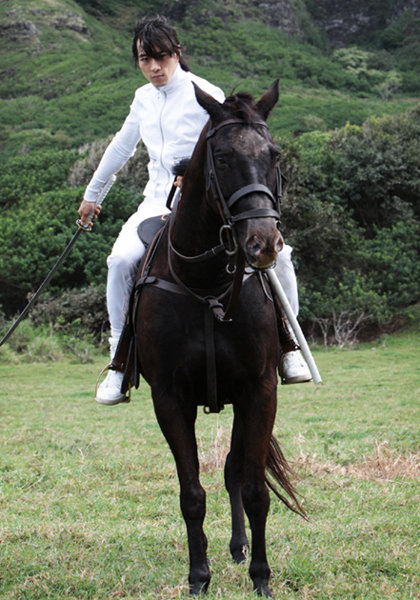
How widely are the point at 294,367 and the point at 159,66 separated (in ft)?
7.09

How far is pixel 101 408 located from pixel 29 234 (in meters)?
10.5

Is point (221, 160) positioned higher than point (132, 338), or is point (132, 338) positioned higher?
point (221, 160)

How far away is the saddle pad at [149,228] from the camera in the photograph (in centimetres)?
437

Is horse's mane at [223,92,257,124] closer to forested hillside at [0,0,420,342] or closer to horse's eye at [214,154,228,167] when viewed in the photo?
horse's eye at [214,154,228,167]

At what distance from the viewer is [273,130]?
1446 inches

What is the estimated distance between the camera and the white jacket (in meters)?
4.38

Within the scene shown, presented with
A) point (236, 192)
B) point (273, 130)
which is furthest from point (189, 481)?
point (273, 130)

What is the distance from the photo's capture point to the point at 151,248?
4195 mm

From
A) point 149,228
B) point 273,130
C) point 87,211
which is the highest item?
point 273,130

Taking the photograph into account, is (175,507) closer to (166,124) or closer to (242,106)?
(166,124)

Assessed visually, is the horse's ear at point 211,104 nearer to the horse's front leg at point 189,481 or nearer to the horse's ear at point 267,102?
the horse's ear at point 267,102

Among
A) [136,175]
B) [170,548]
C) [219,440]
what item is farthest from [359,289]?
[170,548]

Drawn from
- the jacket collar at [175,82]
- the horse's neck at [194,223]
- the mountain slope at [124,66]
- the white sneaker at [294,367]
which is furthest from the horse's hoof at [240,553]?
the mountain slope at [124,66]

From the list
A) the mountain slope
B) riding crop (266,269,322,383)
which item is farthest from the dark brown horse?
the mountain slope
